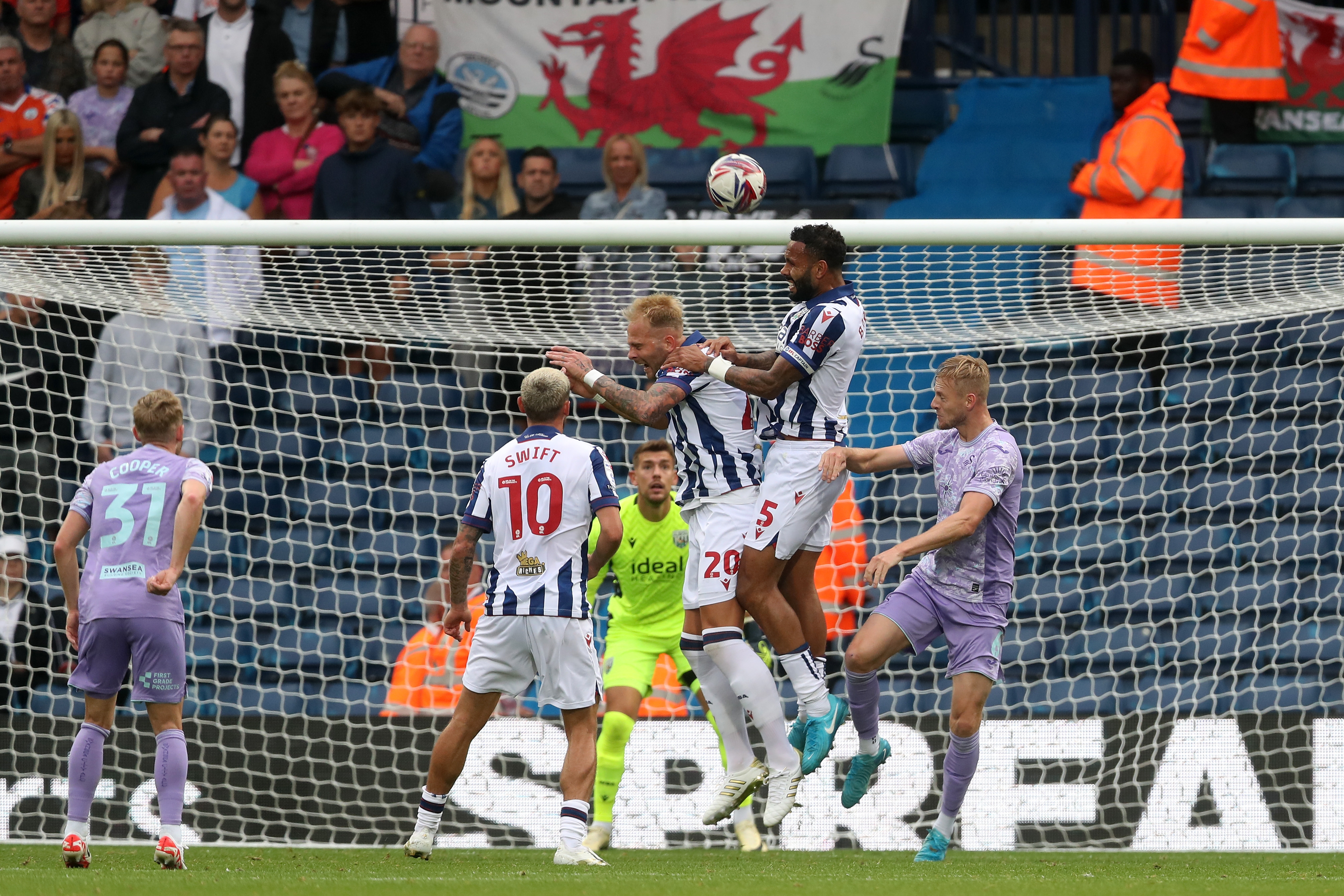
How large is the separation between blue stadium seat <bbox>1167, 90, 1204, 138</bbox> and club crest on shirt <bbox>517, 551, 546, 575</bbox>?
7378 mm

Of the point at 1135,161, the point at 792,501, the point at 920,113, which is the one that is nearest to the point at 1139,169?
the point at 1135,161

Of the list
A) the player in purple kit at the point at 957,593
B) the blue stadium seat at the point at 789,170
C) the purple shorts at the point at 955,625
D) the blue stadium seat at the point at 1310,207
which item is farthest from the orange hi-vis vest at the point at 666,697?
the blue stadium seat at the point at 1310,207

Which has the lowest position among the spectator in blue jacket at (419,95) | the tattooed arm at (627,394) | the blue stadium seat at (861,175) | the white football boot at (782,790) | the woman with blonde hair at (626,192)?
the white football boot at (782,790)

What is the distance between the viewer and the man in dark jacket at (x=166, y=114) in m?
10.4

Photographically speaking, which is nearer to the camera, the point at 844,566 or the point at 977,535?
the point at 977,535

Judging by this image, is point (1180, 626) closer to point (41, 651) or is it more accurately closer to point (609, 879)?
point (609, 879)

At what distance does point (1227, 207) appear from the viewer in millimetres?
10578

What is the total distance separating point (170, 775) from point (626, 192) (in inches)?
207

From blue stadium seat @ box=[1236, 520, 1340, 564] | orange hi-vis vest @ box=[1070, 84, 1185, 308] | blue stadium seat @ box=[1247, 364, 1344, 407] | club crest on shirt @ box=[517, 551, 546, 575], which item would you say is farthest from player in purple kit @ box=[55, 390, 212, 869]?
blue stadium seat @ box=[1247, 364, 1344, 407]

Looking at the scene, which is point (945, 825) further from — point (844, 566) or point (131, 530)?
point (131, 530)

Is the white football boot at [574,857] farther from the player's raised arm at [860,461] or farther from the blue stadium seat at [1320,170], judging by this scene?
the blue stadium seat at [1320,170]

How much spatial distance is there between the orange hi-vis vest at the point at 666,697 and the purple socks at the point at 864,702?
82.2 inches

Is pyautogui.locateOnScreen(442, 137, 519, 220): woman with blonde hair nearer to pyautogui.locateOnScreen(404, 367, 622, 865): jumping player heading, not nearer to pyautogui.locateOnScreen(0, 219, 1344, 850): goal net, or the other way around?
pyautogui.locateOnScreen(0, 219, 1344, 850): goal net

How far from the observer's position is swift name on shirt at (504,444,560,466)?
6.20 meters
